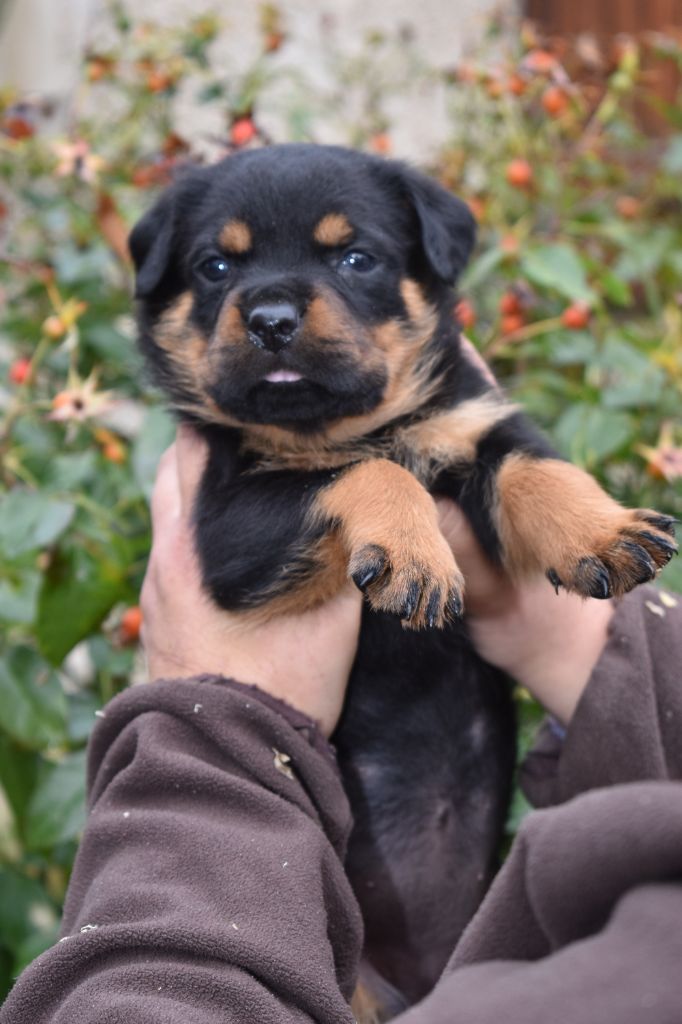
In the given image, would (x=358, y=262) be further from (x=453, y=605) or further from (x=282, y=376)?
(x=453, y=605)

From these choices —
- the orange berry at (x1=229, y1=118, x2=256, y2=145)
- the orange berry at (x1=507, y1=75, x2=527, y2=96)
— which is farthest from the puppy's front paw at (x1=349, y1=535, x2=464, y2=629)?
the orange berry at (x1=507, y1=75, x2=527, y2=96)

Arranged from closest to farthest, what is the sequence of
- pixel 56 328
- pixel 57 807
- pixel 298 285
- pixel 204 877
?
pixel 204 877
pixel 298 285
pixel 57 807
pixel 56 328

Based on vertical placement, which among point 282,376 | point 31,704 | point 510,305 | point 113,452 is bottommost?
point 31,704

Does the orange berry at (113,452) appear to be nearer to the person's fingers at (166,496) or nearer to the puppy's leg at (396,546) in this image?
the person's fingers at (166,496)

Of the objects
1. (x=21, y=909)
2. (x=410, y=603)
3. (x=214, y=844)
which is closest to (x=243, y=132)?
(x=410, y=603)

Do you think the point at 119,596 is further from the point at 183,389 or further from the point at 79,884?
the point at 79,884

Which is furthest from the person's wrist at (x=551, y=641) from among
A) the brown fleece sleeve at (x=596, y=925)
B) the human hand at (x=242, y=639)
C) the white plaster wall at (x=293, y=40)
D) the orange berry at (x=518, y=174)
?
the white plaster wall at (x=293, y=40)

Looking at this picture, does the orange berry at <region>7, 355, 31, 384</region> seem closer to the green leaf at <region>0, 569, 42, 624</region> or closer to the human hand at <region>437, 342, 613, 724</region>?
the green leaf at <region>0, 569, 42, 624</region>
